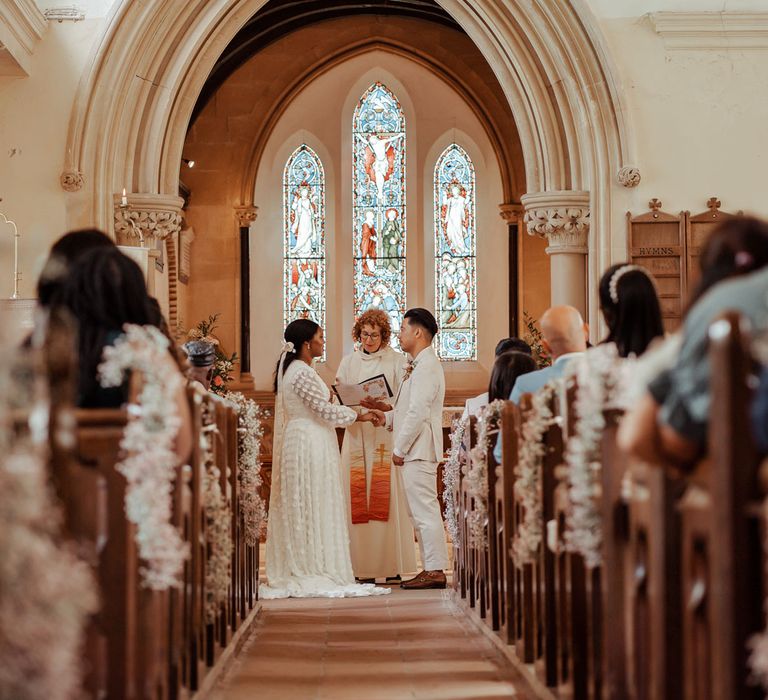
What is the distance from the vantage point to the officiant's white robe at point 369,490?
852 centimetres

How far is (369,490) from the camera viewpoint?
8.62m

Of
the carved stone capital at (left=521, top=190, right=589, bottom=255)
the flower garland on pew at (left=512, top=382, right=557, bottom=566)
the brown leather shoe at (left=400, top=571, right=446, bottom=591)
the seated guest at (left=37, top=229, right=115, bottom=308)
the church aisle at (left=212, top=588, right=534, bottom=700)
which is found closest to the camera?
the seated guest at (left=37, top=229, right=115, bottom=308)

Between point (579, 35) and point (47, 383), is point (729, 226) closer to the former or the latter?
point (47, 383)

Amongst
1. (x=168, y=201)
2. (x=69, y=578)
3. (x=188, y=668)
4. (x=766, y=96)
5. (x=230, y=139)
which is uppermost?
(x=230, y=139)

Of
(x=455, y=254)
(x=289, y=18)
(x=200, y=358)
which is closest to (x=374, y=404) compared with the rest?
(x=200, y=358)

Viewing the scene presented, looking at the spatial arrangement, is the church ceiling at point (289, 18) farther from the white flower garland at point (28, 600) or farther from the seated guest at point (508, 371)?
the white flower garland at point (28, 600)

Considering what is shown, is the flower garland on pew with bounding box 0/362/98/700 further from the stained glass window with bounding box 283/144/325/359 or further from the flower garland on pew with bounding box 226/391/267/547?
the stained glass window with bounding box 283/144/325/359

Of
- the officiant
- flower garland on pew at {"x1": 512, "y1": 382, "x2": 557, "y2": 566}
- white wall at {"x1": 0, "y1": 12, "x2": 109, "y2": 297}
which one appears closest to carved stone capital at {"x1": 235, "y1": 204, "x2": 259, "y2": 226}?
white wall at {"x1": 0, "y1": 12, "x2": 109, "y2": 297}

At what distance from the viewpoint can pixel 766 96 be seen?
9500mm

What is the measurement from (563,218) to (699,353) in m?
7.47

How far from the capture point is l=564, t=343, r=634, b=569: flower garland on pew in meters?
3.31

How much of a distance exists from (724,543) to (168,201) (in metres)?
8.06

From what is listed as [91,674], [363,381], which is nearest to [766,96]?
[363,381]

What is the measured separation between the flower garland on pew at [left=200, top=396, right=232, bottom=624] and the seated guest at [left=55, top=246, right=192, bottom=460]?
3.75 feet
